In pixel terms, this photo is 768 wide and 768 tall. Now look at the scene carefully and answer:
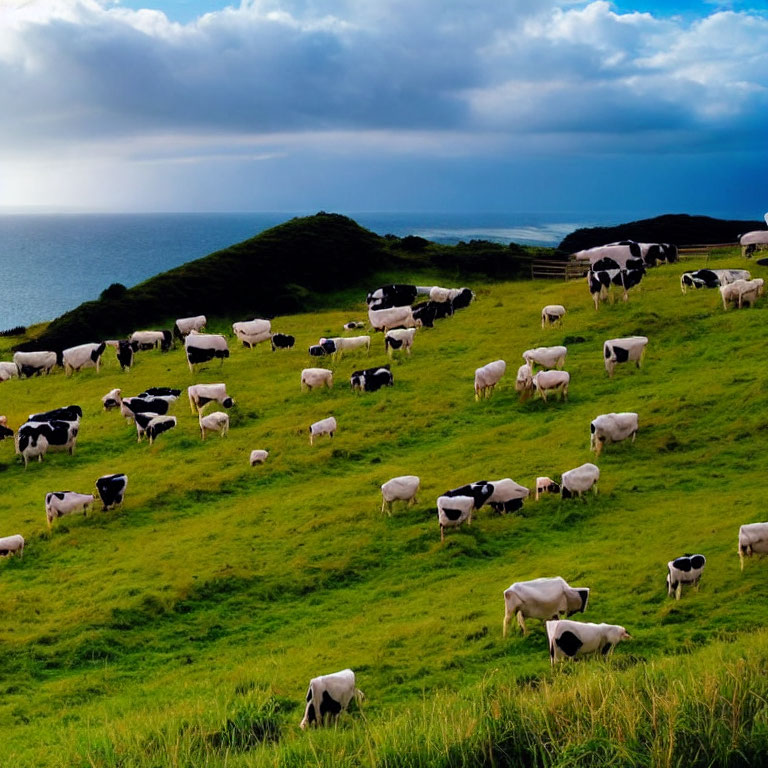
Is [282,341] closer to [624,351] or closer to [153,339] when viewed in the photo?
[153,339]

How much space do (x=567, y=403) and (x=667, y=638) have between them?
47.5 feet

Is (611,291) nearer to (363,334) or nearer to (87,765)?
(363,334)

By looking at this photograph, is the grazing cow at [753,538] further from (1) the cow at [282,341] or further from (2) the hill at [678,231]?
(2) the hill at [678,231]

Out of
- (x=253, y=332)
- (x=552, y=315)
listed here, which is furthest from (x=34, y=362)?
(x=552, y=315)

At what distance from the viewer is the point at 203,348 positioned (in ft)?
120

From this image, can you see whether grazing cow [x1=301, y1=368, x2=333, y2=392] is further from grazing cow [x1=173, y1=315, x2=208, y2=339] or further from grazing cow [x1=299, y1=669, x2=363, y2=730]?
grazing cow [x1=299, y1=669, x2=363, y2=730]

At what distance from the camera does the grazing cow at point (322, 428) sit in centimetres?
2694

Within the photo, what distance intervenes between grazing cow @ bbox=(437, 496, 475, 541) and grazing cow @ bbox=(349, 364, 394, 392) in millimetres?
11664

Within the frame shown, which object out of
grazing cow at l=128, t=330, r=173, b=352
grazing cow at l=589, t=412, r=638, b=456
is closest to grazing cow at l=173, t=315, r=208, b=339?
grazing cow at l=128, t=330, r=173, b=352

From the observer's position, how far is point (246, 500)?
23.6 m

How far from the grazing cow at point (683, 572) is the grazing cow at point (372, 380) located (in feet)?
54.7

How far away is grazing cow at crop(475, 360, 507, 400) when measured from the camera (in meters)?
29.2

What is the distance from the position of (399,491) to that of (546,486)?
3.31m

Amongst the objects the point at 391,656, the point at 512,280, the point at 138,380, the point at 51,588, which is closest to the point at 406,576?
the point at 391,656
